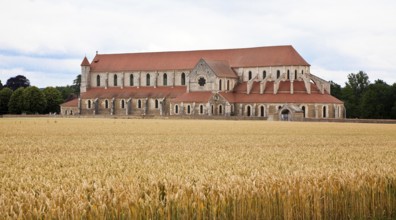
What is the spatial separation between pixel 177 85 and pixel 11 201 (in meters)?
107

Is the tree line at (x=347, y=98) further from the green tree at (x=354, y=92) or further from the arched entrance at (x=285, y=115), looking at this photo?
the arched entrance at (x=285, y=115)

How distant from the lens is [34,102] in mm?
130875

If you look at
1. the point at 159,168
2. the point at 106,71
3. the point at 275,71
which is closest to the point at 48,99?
the point at 106,71

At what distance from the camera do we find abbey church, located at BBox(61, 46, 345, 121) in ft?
327

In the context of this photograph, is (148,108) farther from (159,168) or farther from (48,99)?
(159,168)

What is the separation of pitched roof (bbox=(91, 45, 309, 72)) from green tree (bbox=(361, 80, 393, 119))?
14663 mm

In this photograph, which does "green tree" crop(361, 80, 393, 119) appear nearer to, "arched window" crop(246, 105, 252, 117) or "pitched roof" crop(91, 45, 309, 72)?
"pitched roof" crop(91, 45, 309, 72)

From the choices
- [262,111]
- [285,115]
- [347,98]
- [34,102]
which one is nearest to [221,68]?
[262,111]

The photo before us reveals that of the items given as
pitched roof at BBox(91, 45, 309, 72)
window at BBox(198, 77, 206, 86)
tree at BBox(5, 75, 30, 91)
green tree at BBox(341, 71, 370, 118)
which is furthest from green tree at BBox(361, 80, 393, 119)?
tree at BBox(5, 75, 30, 91)

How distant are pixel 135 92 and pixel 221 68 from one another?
2053 centimetres

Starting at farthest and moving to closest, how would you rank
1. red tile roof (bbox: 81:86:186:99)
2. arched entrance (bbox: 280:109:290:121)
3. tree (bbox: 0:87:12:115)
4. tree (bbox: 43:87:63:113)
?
tree (bbox: 0:87:12:115), tree (bbox: 43:87:63:113), red tile roof (bbox: 81:86:186:99), arched entrance (bbox: 280:109:290:121)

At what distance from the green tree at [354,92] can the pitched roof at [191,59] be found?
20.5 metres

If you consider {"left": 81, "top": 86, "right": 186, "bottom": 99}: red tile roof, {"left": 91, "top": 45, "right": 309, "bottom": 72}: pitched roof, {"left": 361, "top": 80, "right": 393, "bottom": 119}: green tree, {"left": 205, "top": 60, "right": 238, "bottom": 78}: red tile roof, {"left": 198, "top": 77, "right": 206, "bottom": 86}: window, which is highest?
{"left": 91, "top": 45, "right": 309, "bottom": 72}: pitched roof

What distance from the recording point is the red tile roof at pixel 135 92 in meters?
114
